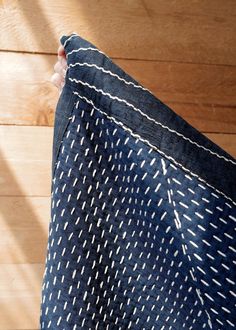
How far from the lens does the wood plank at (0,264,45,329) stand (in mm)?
1242

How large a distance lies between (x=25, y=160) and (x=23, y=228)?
170 mm

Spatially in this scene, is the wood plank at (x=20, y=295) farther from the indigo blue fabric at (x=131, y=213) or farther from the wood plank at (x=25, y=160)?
the indigo blue fabric at (x=131, y=213)

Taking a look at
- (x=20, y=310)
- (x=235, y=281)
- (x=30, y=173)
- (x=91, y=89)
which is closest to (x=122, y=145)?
(x=91, y=89)

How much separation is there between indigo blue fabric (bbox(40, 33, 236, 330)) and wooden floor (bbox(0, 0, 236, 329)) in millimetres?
534

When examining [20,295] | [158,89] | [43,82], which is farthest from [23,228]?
[158,89]

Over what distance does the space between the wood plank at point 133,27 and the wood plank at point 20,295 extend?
0.55 m

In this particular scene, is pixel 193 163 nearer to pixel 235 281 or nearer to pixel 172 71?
pixel 235 281

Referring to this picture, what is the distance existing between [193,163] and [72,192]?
17 centimetres

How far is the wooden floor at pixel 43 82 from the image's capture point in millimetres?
1256

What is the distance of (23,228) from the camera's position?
4.14 feet

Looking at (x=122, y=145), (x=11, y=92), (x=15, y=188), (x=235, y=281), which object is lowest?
(x=15, y=188)

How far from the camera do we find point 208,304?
70cm

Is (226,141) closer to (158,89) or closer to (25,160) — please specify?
(158,89)

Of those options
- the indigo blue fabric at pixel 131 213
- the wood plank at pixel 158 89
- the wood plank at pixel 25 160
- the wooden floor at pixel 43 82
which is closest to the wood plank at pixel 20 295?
the wooden floor at pixel 43 82
